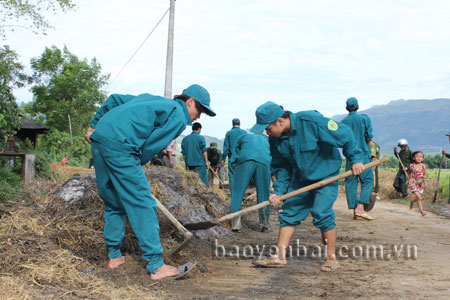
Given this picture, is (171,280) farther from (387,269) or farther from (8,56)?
(8,56)

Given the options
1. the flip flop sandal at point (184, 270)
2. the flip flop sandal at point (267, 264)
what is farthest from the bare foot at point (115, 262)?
the flip flop sandal at point (267, 264)

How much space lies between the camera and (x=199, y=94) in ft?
14.1

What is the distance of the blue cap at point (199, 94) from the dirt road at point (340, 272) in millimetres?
1584

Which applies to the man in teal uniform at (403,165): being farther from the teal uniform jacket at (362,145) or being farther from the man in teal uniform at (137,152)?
the man in teal uniform at (137,152)

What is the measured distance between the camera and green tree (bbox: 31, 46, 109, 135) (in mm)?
38219

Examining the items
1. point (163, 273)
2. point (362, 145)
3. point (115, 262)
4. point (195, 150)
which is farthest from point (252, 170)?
point (195, 150)

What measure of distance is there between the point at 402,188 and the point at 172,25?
27.7 feet

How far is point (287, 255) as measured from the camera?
542 cm

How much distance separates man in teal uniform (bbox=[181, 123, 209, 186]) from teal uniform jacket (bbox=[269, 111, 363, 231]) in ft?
18.4

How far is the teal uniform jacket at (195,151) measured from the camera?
34.7 feet

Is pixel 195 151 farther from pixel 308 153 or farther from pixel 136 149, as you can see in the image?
pixel 136 149

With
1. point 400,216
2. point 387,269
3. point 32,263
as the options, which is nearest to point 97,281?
point 32,263

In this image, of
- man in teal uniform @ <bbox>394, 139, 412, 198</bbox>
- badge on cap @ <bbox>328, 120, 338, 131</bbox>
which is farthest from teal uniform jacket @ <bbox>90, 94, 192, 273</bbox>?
man in teal uniform @ <bbox>394, 139, 412, 198</bbox>

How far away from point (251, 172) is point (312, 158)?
2523 millimetres
